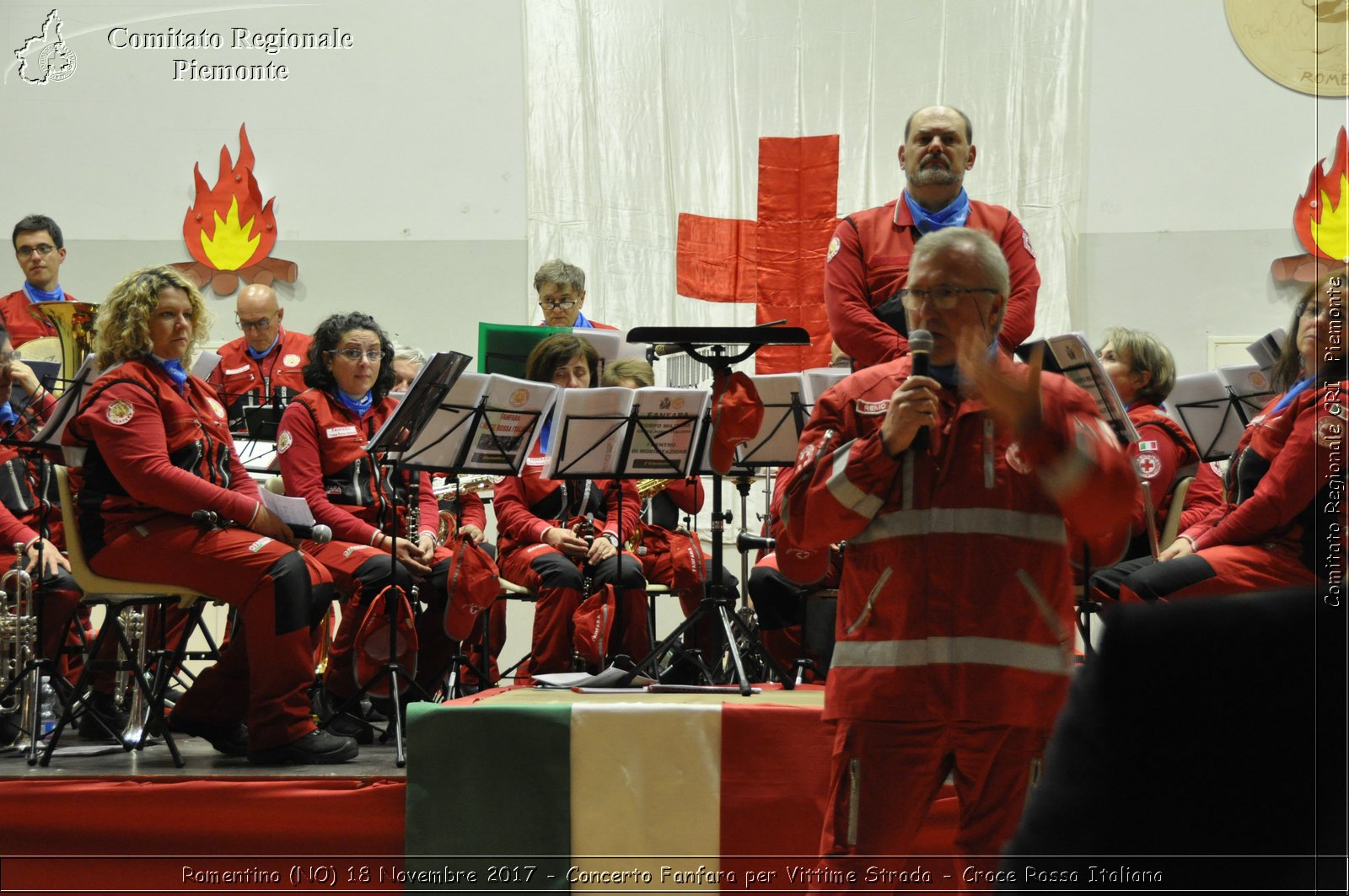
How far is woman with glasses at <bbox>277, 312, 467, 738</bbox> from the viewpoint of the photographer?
4.49 meters

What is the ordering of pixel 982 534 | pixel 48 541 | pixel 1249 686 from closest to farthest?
1. pixel 1249 686
2. pixel 982 534
3. pixel 48 541

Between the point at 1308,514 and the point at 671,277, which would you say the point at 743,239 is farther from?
the point at 1308,514

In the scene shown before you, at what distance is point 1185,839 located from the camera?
2.58 feet

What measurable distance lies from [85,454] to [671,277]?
4.61m

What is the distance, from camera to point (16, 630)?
4488 mm

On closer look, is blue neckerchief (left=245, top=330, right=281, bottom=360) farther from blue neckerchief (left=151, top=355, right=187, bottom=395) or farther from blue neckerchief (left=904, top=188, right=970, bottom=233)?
blue neckerchief (left=904, top=188, right=970, bottom=233)

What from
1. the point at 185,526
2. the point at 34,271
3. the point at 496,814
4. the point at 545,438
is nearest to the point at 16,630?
the point at 185,526

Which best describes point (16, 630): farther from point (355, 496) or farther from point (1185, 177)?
point (1185, 177)

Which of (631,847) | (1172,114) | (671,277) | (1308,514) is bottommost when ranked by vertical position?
(631,847)

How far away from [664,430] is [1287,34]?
561 centimetres

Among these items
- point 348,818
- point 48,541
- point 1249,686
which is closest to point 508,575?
point 348,818

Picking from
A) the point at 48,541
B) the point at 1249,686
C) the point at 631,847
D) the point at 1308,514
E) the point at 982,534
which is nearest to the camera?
the point at 1249,686

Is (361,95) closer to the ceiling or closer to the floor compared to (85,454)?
closer to the ceiling

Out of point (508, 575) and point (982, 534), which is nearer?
point (982, 534)
